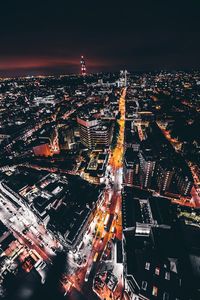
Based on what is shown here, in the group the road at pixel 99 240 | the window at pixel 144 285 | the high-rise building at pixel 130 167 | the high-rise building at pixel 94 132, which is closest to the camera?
the window at pixel 144 285

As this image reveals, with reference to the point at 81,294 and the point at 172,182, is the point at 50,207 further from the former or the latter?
the point at 172,182

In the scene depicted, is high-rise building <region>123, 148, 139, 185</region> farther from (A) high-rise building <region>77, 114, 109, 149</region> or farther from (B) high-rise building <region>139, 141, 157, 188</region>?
(A) high-rise building <region>77, 114, 109, 149</region>

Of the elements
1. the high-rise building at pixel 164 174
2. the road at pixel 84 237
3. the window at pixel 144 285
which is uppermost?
the high-rise building at pixel 164 174

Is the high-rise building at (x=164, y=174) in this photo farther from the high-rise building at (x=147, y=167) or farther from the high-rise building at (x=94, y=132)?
the high-rise building at (x=94, y=132)

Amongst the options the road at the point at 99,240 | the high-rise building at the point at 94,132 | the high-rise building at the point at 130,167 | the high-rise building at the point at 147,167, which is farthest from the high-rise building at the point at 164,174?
the high-rise building at the point at 94,132

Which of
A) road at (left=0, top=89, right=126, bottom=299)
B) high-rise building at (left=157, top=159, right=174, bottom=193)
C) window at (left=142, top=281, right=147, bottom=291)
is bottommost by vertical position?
road at (left=0, top=89, right=126, bottom=299)

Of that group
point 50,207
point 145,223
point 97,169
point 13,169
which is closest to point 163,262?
point 145,223

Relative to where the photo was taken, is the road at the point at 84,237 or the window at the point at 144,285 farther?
the road at the point at 84,237

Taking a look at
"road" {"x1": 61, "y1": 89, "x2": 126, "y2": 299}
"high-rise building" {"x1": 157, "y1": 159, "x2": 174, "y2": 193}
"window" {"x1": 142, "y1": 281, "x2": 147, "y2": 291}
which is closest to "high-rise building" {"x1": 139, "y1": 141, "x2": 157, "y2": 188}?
"high-rise building" {"x1": 157, "y1": 159, "x2": 174, "y2": 193}

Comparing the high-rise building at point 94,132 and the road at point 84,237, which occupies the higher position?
the high-rise building at point 94,132
